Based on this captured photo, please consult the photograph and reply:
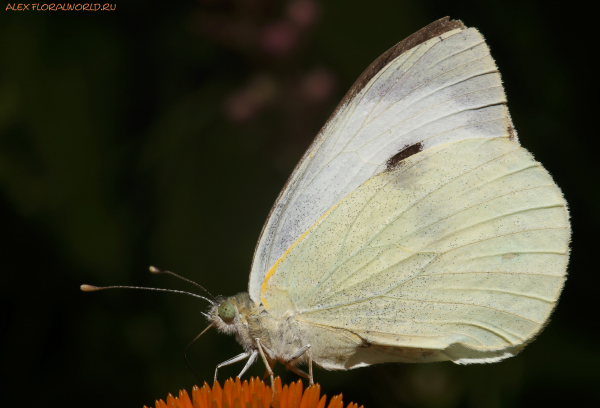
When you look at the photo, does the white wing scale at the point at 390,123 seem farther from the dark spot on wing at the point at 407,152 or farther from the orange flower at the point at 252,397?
the orange flower at the point at 252,397

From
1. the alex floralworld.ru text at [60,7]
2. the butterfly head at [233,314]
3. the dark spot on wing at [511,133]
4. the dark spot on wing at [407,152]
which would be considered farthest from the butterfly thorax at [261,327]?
the alex floralworld.ru text at [60,7]

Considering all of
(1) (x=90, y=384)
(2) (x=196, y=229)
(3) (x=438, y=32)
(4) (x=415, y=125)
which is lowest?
(1) (x=90, y=384)

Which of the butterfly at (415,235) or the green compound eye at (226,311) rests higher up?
the butterfly at (415,235)

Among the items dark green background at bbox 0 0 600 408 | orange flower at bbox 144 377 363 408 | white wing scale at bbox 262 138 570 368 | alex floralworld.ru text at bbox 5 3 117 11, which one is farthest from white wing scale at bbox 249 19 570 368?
alex floralworld.ru text at bbox 5 3 117 11

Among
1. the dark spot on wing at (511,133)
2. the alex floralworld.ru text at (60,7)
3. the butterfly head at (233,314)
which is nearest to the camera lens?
the butterfly head at (233,314)

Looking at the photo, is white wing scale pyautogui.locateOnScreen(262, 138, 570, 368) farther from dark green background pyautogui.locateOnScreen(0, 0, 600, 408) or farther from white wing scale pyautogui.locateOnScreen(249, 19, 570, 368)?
dark green background pyautogui.locateOnScreen(0, 0, 600, 408)

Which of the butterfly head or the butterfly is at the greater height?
the butterfly

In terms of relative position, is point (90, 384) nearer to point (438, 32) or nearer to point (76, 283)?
point (76, 283)

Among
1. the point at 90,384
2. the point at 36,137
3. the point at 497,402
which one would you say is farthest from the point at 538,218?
the point at 36,137
